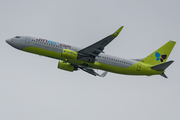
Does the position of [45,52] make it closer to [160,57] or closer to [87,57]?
[87,57]

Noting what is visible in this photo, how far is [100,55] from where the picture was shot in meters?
44.0

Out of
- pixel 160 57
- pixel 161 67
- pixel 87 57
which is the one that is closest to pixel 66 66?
pixel 87 57

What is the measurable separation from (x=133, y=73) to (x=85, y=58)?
9798 millimetres

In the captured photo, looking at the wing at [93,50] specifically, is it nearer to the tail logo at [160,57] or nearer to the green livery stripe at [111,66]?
the green livery stripe at [111,66]

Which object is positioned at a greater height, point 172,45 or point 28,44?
point 172,45

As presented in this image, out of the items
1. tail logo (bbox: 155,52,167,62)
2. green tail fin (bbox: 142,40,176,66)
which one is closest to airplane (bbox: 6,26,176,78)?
green tail fin (bbox: 142,40,176,66)

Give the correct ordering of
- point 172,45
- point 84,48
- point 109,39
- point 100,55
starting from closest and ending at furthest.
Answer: point 109,39 → point 84,48 → point 100,55 → point 172,45

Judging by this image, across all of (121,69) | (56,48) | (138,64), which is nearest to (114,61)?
(121,69)

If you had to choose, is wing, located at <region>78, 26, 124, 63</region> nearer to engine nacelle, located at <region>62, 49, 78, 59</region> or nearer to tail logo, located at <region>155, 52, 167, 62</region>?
engine nacelle, located at <region>62, 49, 78, 59</region>

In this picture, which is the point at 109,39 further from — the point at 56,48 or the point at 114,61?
the point at 56,48

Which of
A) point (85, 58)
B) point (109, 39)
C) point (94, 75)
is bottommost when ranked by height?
point (94, 75)

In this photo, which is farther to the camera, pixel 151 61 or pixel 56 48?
pixel 151 61

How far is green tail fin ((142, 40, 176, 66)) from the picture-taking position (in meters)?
46.9

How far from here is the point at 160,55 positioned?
156ft
